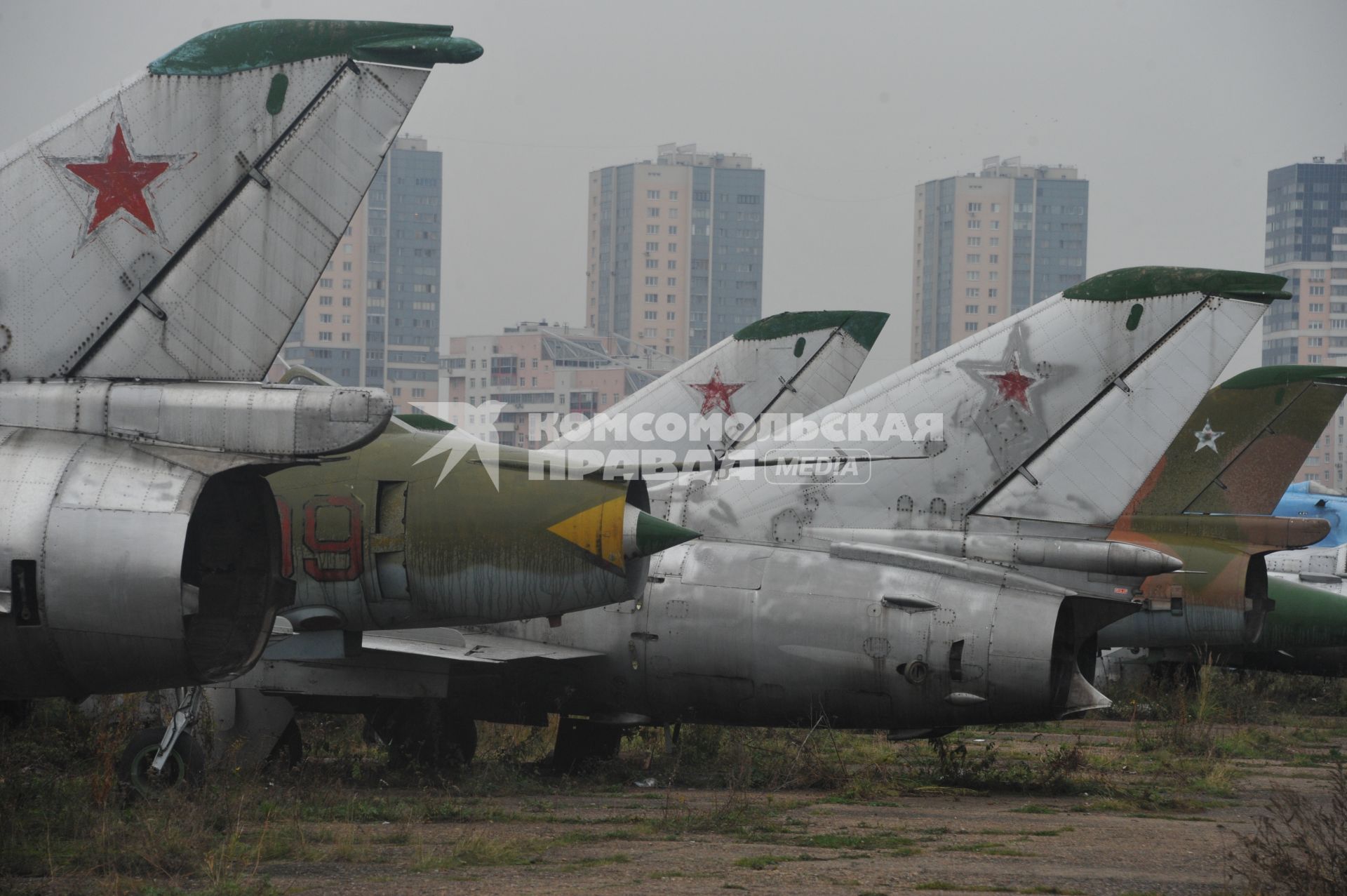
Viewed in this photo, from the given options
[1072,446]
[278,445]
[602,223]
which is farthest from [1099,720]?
[602,223]

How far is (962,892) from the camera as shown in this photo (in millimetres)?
8625

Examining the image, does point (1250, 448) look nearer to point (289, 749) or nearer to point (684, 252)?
point (289, 749)

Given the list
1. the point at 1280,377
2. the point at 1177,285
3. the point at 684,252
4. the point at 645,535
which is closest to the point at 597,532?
the point at 645,535

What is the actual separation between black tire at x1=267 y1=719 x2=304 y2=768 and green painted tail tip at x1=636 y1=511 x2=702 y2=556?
456cm

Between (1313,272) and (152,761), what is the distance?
143236 mm

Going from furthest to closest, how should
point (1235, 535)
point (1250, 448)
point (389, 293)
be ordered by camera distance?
point (389, 293)
point (1250, 448)
point (1235, 535)

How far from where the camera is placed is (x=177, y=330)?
956cm

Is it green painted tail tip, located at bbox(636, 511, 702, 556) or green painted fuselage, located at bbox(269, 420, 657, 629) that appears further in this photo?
green painted fuselage, located at bbox(269, 420, 657, 629)

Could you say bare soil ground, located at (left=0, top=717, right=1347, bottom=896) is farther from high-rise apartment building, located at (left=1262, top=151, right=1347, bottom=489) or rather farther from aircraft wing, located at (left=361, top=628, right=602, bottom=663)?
high-rise apartment building, located at (left=1262, top=151, right=1347, bottom=489)

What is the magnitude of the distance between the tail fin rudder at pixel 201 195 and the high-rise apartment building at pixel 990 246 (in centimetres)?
12160

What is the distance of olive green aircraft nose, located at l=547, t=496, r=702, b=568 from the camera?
36.5ft

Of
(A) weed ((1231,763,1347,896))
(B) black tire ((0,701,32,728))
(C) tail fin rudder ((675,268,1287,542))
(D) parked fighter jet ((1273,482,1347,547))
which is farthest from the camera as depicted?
(D) parked fighter jet ((1273,482,1347,547))

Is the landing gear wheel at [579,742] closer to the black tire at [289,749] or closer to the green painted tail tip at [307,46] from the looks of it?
the black tire at [289,749]

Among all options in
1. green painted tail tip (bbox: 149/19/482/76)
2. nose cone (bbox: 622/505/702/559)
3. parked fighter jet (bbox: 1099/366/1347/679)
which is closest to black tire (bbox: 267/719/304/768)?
nose cone (bbox: 622/505/702/559)
